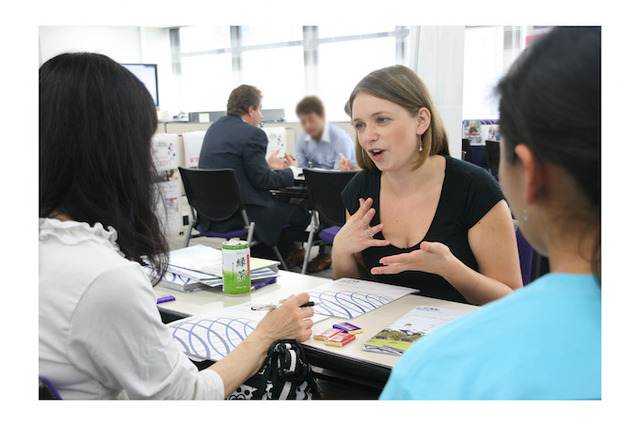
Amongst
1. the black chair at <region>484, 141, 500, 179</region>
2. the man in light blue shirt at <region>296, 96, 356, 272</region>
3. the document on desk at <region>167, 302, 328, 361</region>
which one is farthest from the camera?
the man in light blue shirt at <region>296, 96, 356, 272</region>

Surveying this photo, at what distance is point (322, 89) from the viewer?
4.66 feet

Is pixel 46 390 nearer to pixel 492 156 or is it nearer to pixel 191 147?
pixel 492 156

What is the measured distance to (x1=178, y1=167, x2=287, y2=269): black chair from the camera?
336 cm

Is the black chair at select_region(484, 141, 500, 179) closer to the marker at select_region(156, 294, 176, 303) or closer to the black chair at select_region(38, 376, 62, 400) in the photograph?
the marker at select_region(156, 294, 176, 303)

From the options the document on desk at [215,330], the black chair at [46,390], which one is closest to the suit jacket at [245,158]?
the document on desk at [215,330]

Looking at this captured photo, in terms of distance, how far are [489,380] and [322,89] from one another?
3.44ft

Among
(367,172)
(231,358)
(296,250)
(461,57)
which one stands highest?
(461,57)

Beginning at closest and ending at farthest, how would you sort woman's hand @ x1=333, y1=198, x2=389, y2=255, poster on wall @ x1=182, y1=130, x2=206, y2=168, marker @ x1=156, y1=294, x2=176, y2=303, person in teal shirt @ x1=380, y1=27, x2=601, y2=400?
person in teal shirt @ x1=380, y1=27, x2=601, y2=400, marker @ x1=156, y1=294, x2=176, y2=303, woman's hand @ x1=333, y1=198, x2=389, y2=255, poster on wall @ x1=182, y1=130, x2=206, y2=168

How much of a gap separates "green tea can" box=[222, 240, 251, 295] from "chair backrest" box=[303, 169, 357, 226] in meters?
1.67

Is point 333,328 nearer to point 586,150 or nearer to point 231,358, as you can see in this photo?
point 231,358

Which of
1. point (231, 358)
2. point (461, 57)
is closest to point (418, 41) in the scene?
point (461, 57)

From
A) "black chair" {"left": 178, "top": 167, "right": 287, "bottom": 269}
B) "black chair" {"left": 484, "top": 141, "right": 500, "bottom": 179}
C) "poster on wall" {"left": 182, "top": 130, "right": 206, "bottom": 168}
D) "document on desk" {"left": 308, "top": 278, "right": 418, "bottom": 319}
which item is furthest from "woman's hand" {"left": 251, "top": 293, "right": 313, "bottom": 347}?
"poster on wall" {"left": 182, "top": 130, "right": 206, "bottom": 168}

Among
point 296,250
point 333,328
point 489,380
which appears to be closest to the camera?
point 489,380

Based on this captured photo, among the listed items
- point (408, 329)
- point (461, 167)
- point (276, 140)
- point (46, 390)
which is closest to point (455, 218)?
point (461, 167)
